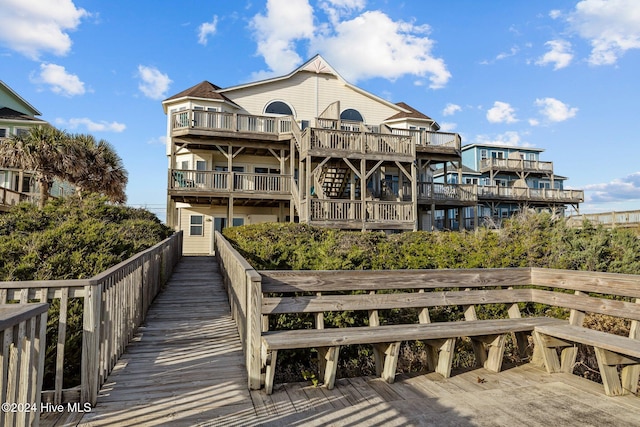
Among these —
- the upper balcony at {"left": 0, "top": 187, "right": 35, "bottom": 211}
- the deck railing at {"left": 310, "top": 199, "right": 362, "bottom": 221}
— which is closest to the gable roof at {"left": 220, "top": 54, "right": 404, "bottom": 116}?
the deck railing at {"left": 310, "top": 199, "right": 362, "bottom": 221}

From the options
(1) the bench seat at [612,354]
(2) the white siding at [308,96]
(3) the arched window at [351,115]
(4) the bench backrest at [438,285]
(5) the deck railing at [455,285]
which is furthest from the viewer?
(3) the arched window at [351,115]

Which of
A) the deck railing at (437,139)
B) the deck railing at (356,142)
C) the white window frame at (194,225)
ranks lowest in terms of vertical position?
the white window frame at (194,225)

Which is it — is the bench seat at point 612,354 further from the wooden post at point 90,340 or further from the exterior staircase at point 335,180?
the exterior staircase at point 335,180

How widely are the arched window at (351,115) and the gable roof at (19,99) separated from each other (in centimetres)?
2749

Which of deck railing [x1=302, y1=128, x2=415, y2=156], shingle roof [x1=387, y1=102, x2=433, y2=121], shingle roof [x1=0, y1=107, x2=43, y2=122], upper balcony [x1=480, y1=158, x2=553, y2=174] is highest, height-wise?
shingle roof [x1=0, y1=107, x2=43, y2=122]

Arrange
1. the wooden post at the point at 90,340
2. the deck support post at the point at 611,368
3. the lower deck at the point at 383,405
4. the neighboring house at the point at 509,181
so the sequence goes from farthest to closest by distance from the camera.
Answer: the neighboring house at the point at 509,181 → the deck support post at the point at 611,368 → the wooden post at the point at 90,340 → the lower deck at the point at 383,405

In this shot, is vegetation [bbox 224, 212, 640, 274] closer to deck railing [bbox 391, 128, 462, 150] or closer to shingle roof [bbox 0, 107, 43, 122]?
deck railing [bbox 391, 128, 462, 150]

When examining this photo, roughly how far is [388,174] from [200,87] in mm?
12067

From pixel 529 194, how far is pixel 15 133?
1536 inches

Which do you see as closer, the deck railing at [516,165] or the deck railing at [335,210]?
the deck railing at [335,210]

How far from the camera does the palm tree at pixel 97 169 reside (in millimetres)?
16089

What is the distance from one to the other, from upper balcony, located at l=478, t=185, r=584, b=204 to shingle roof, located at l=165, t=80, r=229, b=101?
829 inches

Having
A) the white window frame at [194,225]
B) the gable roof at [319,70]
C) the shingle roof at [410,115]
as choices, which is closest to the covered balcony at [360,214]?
the white window frame at [194,225]

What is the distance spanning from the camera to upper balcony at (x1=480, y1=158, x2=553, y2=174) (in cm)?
3616
